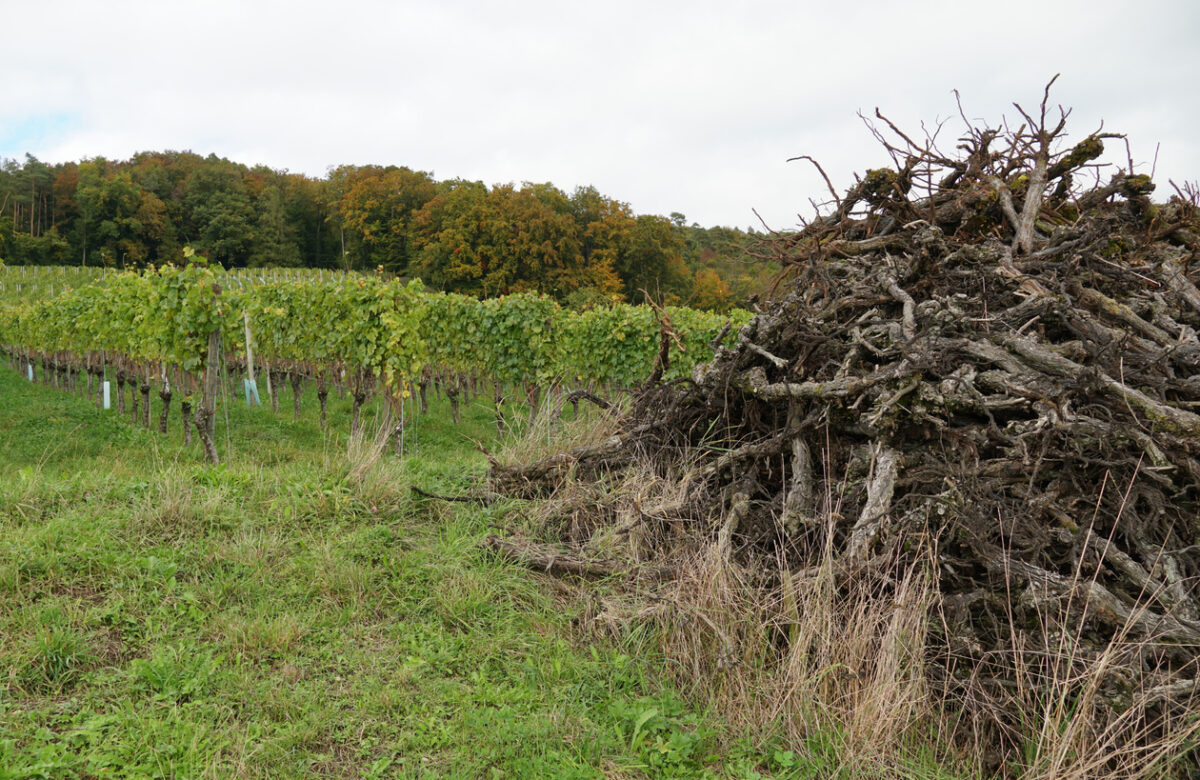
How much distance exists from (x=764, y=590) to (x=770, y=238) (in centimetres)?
291

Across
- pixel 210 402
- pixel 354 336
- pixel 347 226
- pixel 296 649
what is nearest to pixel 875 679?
pixel 296 649

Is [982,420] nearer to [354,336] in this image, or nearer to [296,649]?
[296,649]

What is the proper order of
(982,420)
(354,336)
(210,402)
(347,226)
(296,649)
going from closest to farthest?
(296,649) → (982,420) → (210,402) → (354,336) → (347,226)

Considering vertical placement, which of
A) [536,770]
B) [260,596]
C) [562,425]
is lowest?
[536,770]

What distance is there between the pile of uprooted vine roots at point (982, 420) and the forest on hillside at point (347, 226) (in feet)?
79.3

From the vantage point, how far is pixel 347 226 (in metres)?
69.0

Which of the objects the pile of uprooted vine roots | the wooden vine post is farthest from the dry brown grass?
the wooden vine post

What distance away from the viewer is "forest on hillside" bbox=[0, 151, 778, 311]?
5031cm

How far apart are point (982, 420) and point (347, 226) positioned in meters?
72.3

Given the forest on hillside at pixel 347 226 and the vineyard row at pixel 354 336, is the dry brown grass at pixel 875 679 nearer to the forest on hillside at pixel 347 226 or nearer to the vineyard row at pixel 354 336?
the vineyard row at pixel 354 336

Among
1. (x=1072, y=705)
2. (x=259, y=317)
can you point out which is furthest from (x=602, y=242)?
A: (x=1072, y=705)

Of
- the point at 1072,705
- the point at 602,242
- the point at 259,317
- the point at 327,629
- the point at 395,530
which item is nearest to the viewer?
the point at 1072,705

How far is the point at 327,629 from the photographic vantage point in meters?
3.62

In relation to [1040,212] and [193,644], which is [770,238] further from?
[193,644]
